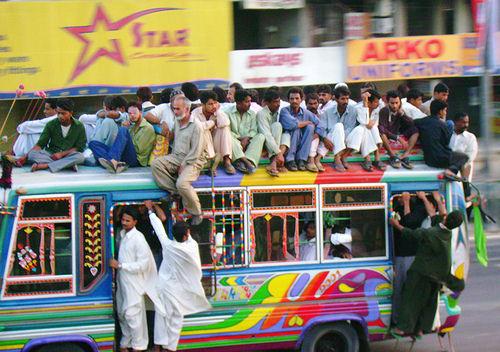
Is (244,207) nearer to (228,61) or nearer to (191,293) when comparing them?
(191,293)

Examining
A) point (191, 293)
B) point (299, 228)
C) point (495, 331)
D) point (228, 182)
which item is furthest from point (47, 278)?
point (495, 331)

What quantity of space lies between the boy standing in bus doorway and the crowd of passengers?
1.72 feet

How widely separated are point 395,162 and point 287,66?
13.5 m

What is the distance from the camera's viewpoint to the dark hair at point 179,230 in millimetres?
7664

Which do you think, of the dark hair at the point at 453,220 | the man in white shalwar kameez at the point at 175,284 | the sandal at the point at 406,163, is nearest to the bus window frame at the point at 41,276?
the man in white shalwar kameez at the point at 175,284

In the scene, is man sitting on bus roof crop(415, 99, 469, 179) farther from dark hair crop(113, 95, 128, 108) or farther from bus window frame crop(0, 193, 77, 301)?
bus window frame crop(0, 193, 77, 301)

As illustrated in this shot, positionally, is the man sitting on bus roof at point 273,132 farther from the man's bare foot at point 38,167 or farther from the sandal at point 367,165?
the man's bare foot at point 38,167

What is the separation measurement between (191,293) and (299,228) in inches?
49.9

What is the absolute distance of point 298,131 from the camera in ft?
28.3

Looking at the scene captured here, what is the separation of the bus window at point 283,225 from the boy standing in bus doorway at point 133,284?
104 centimetres

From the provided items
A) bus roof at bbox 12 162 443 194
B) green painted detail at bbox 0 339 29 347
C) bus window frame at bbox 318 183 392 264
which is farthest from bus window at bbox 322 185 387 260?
green painted detail at bbox 0 339 29 347

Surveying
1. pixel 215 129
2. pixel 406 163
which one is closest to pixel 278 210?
pixel 215 129

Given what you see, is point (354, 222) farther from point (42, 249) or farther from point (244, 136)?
point (42, 249)

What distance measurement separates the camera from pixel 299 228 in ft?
27.5
